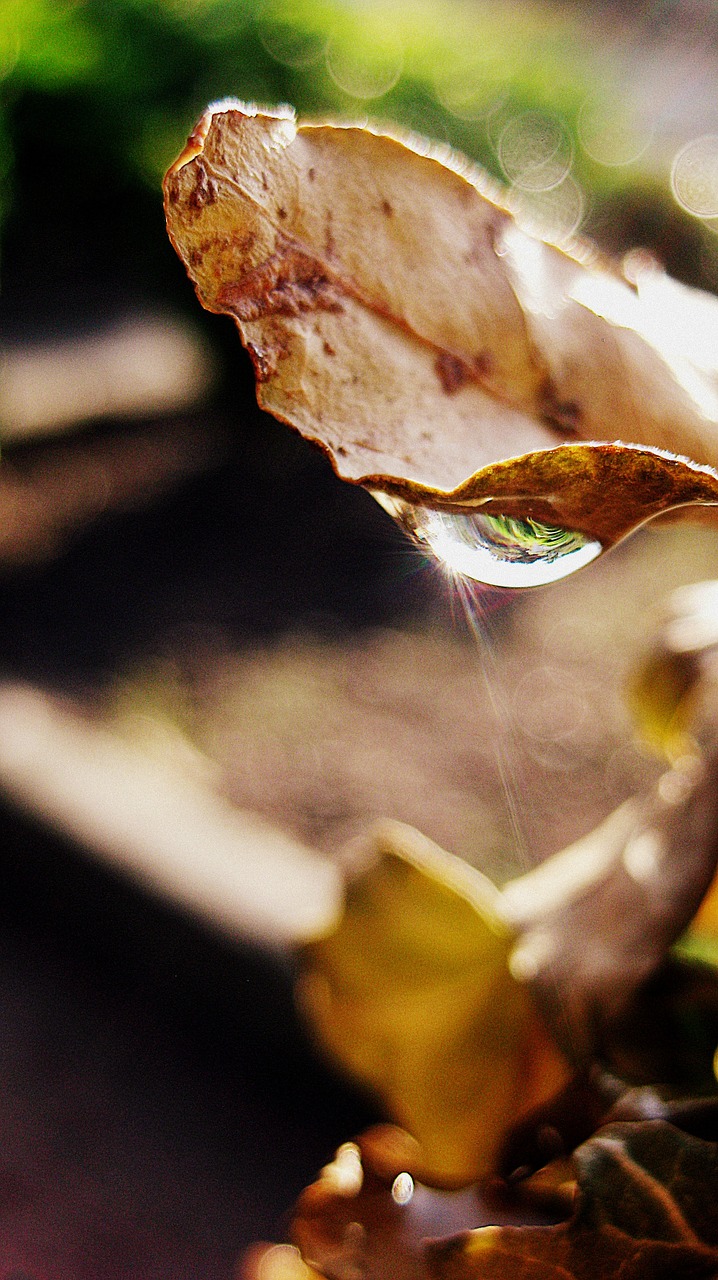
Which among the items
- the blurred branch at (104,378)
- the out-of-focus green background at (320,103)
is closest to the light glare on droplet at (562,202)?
the out-of-focus green background at (320,103)

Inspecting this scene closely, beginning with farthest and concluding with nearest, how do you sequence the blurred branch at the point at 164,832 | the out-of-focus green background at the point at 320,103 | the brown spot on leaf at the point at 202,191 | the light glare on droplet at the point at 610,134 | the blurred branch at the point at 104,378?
1. the light glare on droplet at the point at 610,134
2. the out-of-focus green background at the point at 320,103
3. the blurred branch at the point at 104,378
4. the blurred branch at the point at 164,832
5. the brown spot on leaf at the point at 202,191

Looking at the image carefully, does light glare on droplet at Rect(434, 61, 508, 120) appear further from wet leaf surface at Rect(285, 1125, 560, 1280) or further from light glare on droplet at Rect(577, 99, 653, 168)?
wet leaf surface at Rect(285, 1125, 560, 1280)

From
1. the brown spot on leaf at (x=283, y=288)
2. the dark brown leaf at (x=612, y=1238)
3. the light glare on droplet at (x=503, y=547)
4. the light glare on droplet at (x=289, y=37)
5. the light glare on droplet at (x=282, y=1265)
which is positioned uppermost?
the light glare on droplet at (x=289, y=37)

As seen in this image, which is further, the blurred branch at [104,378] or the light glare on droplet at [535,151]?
the light glare on droplet at [535,151]

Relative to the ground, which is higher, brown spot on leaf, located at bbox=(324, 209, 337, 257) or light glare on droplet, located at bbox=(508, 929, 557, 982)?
brown spot on leaf, located at bbox=(324, 209, 337, 257)

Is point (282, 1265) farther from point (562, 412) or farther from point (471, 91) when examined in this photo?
point (471, 91)

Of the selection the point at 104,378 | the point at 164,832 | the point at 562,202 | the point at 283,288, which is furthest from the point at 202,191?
the point at 562,202

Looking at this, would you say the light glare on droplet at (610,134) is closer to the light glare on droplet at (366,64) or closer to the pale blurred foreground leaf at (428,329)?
the light glare on droplet at (366,64)

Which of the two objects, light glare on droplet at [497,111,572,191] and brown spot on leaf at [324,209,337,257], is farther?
light glare on droplet at [497,111,572,191]

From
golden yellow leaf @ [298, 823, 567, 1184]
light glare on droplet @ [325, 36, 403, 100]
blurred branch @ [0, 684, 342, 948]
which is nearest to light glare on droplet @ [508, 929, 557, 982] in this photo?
golden yellow leaf @ [298, 823, 567, 1184]
